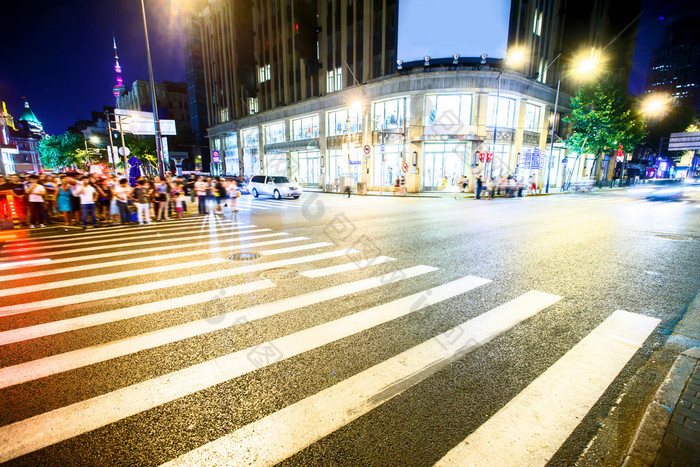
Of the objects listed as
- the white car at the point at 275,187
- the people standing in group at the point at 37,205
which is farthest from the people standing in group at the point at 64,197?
the white car at the point at 275,187

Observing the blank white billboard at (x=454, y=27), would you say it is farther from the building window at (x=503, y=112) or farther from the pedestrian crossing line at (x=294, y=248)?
the pedestrian crossing line at (x=294, y=248)

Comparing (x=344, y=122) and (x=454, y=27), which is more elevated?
(x=454, y=27)

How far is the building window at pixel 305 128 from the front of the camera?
40.1 metres

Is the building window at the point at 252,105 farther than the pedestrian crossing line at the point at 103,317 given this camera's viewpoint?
Yes

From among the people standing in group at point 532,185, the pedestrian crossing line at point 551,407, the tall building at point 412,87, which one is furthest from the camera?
Answer: the people standing in group at point 532,185

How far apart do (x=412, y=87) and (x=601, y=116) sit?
20.4 meters

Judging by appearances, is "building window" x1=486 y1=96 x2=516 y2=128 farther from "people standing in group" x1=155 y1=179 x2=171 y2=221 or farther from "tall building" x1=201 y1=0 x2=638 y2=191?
"people standing in group" x1=155 y1=179 x2=171 y2=221

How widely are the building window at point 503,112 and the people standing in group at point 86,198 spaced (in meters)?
30.1

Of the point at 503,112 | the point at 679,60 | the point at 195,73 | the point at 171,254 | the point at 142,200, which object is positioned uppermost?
the point at 679,60

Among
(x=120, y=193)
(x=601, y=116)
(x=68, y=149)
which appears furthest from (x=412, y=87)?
(x=68, y=149)

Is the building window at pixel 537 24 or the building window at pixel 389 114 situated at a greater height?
the building window at pixel 537 24

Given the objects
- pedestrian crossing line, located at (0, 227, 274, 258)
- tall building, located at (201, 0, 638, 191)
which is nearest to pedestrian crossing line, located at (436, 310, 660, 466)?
pedestrian crossing line, located at (0, 227, 274, 258)

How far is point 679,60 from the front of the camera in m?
124

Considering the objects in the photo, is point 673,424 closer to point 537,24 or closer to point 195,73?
point 537,24
